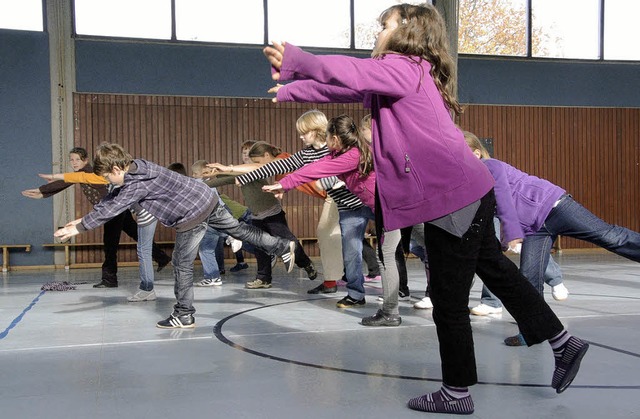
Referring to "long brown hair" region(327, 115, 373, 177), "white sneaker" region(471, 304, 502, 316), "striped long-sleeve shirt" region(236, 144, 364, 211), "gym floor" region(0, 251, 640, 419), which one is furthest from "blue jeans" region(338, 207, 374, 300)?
"white sneaker" region(471, 304, 502, 316)

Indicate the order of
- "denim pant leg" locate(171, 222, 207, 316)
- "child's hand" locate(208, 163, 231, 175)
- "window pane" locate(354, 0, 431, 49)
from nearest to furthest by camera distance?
"denim pant leg" locate(171, 222, 207, 316) → "child's hand" locate(208, 163, 231, 175) → "window pane" locate(354, 0, 431, 49)

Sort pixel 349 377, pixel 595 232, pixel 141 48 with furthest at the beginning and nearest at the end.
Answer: pixel 141 48, pixel 595 232, pixel 349 377

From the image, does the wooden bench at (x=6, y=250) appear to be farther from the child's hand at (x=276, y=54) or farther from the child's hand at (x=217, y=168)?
the child's hand at (x=276, y=54)

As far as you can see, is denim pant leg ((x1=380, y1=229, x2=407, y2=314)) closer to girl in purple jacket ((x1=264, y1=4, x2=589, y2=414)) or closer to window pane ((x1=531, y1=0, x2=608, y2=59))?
girl in purple jacket ((x1=264, y1=4, x2=589, y2=414))

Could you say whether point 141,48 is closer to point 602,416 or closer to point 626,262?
point 626,262

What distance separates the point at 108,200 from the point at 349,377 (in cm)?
213

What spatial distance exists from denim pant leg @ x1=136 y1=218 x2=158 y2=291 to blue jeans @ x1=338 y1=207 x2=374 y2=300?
1671mm

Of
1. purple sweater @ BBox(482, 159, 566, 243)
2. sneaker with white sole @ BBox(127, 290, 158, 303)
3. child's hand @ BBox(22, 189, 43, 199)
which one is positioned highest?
purple sweater @ BBox(482, 159, 566, 243)

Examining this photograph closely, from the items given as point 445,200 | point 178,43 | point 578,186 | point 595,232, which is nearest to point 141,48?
point 178,43

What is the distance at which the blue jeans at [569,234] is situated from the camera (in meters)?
3.78

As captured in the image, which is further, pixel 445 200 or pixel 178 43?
pixel 178 43

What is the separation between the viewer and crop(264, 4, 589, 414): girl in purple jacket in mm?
2490

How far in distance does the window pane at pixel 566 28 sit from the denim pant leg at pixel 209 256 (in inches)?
298

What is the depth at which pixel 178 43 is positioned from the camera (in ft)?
35.9
